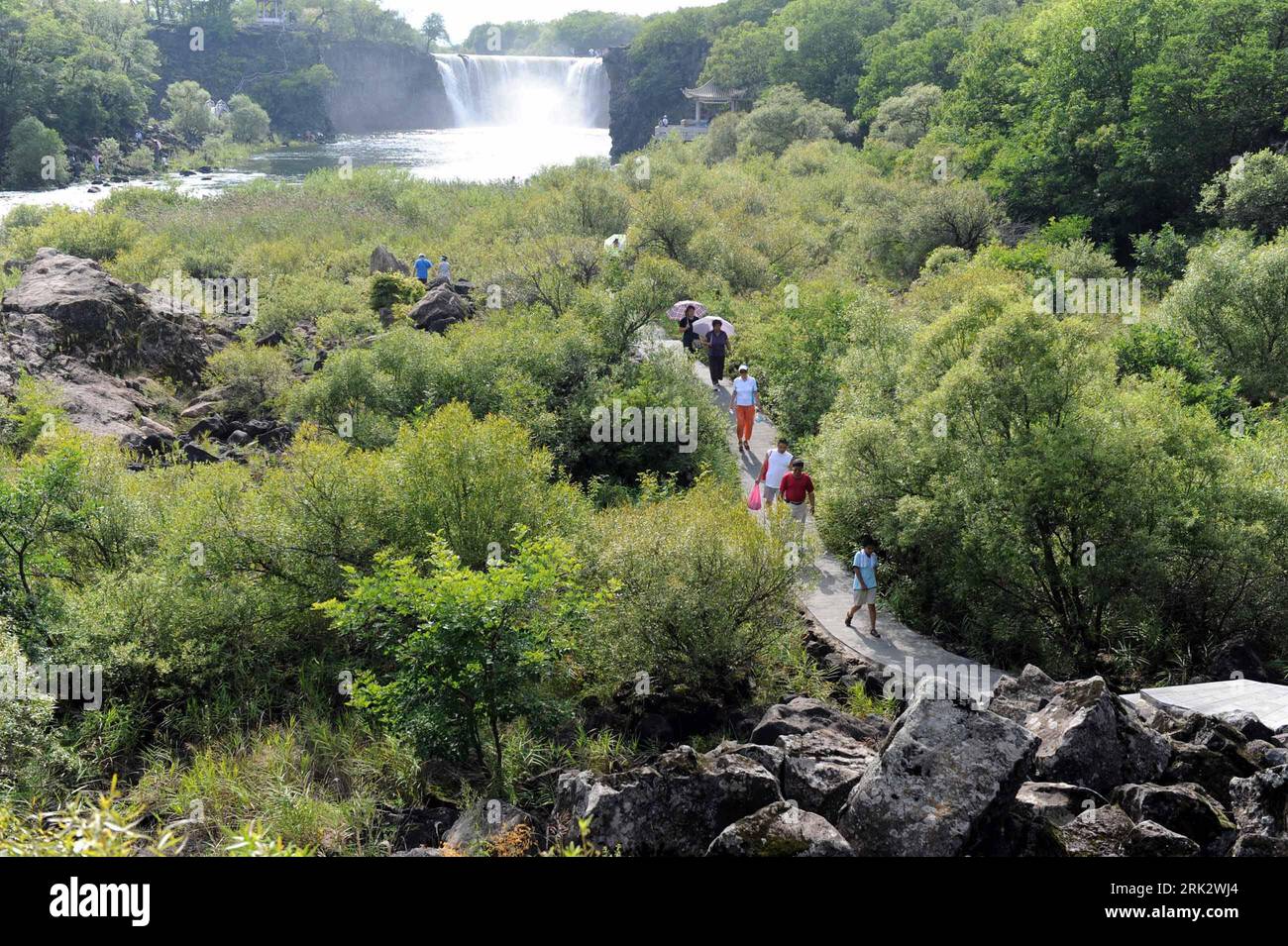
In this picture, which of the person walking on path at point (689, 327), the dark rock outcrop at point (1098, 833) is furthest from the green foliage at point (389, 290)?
the dark rock outcrop at point (1098, 833)

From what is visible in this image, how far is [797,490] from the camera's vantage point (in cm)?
1448

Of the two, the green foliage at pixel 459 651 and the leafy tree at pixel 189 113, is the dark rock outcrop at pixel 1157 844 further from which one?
the leafy tree at pixel 189 113

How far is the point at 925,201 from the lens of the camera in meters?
38.4

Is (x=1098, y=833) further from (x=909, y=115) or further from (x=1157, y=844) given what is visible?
(x=909, y=115)

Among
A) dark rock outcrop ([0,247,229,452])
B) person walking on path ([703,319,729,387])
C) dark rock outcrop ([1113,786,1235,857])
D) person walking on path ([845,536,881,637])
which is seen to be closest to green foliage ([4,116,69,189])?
dark rock outcrop ([0,247,229,452])

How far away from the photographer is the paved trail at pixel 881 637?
12.1 m

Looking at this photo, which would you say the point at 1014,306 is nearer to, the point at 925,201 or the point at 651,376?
the point at 651,376

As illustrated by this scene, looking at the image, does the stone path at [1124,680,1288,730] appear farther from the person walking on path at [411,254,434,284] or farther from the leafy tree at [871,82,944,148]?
the leafy tree at [871,82,944,148]

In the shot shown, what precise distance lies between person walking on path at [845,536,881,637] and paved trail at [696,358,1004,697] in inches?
8.6

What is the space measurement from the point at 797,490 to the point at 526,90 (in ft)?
391

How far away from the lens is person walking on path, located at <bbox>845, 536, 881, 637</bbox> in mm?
12789

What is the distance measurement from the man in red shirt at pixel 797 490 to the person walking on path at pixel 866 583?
1520 mm

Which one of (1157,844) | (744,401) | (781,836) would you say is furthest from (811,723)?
(744,401)

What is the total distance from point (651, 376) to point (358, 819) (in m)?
12.2
